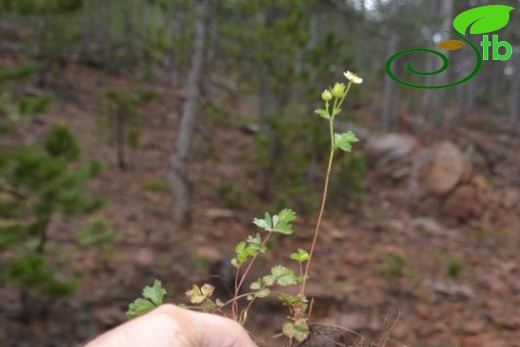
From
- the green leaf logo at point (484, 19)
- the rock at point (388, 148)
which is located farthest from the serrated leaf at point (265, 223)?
the rock at point (388, 148)

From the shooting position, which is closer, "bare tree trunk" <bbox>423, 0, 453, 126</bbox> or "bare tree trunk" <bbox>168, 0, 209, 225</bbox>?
"bare tree trunk" <bbox>168, 0, 209, 225</bbox>

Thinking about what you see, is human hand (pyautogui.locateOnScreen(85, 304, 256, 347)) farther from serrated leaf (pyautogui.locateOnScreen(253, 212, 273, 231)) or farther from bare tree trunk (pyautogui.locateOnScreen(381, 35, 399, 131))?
bare tree trunk (pyautogui.locateOnScreen(381, 35, 399, 131))

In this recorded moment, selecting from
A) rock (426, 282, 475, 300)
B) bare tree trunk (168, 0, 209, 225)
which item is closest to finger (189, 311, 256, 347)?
rock (426, 282, 475, 300)

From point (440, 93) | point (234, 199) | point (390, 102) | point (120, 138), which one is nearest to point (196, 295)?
point (234, 199)

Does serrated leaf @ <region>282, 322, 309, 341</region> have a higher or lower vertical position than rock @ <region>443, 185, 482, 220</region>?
higher

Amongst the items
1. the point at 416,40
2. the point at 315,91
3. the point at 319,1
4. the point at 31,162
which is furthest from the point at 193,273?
the point at 416,40

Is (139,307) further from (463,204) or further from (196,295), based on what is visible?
(463,204)
